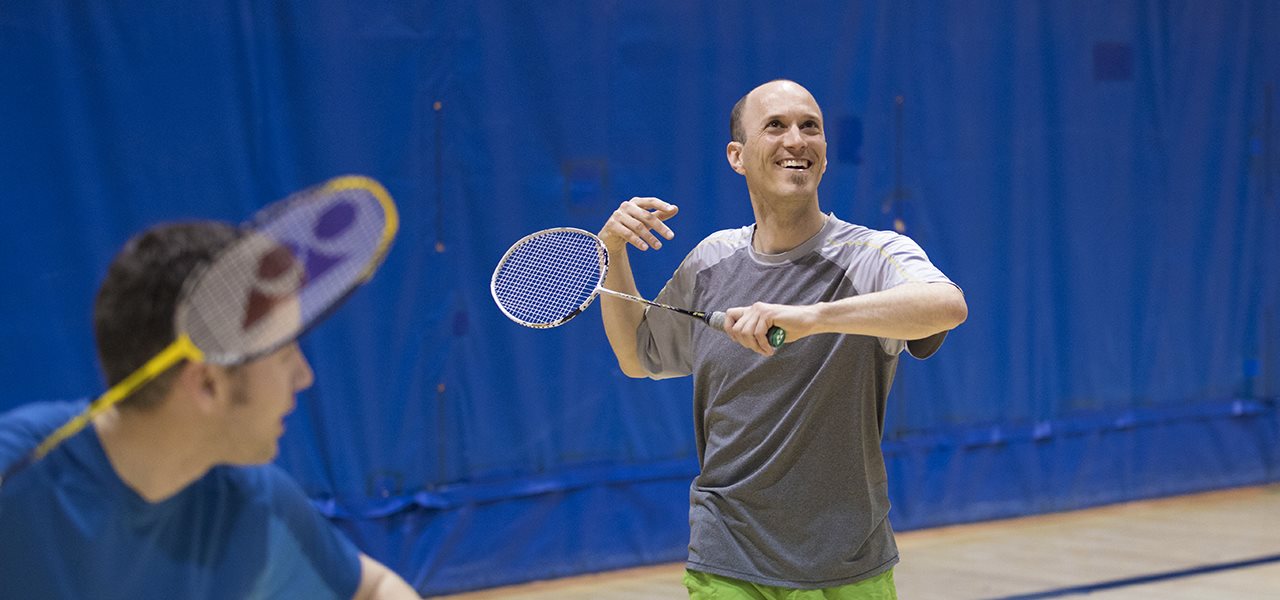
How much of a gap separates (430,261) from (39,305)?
5.04 ft

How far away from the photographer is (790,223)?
3.28m

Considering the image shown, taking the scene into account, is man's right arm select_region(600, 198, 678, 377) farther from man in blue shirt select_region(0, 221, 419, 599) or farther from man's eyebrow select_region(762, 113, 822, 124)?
man in blue shirt select_region(0, 221, 419, 599)

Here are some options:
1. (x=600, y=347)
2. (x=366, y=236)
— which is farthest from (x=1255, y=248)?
(x=366, y=236)

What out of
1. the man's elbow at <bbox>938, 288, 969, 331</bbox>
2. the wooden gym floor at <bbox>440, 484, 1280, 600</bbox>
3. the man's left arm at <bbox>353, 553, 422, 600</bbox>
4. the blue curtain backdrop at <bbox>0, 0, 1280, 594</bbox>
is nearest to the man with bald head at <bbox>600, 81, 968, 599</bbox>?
the man's elbow at <bbox>938, 288, 969, 331</bbox>

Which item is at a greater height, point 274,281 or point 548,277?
point 274,281

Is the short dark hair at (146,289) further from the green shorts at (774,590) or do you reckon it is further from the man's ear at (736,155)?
the man's ear at (736,155)

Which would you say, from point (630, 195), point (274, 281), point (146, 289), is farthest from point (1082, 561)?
point (146, 289)

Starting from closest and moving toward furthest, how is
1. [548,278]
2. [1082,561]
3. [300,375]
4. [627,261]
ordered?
[300,375]
[627,261]
[548,278]
[1082,561]

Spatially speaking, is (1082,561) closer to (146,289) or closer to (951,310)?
(951,310)

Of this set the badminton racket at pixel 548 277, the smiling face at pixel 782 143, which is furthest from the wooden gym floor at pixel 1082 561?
the smiling face at pixel 782 143

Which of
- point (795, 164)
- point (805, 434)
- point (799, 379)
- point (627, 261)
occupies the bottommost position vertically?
point (805, 434)

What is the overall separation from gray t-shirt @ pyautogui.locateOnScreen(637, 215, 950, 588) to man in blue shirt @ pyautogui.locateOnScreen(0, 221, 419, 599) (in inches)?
61.0

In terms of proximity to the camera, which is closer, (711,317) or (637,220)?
(711,317)

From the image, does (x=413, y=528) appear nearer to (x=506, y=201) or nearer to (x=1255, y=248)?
(x=506, y=201)
